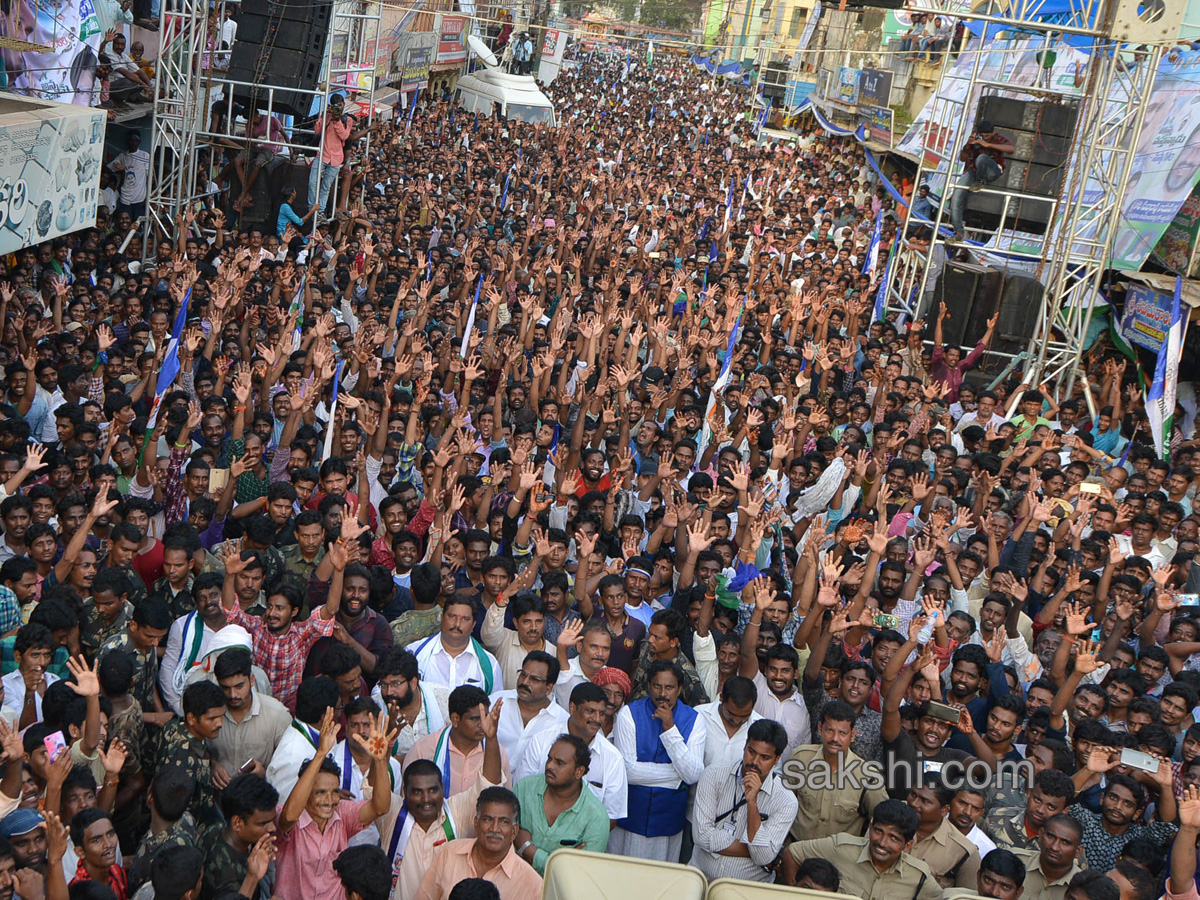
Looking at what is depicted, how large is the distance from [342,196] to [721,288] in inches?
211

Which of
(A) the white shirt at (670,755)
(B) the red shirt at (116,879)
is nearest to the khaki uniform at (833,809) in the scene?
(A) the white shirt at (670,755)

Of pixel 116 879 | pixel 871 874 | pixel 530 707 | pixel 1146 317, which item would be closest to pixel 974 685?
pixel 871 874

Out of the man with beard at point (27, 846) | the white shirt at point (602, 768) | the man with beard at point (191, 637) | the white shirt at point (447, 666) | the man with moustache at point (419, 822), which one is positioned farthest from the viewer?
the white shirt at point (447, 666)

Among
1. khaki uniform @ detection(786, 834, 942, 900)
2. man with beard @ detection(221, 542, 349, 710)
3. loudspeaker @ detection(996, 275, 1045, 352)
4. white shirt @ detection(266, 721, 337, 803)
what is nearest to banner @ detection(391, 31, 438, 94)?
loudspeaker @ detection(996, 275, 1045, 352)

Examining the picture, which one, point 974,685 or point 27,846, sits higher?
point 974,685

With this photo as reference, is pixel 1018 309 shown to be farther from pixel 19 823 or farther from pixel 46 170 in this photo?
pixel 19 823

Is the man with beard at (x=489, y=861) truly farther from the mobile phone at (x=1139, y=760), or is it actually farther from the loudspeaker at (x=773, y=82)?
the loudspeaker at (x=773, y=82)

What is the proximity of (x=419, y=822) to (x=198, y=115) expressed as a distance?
37.4 feet

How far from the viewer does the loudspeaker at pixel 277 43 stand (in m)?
14.1

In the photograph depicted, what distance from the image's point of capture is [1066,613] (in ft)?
19.2

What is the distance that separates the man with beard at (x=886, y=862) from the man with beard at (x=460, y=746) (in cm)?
118

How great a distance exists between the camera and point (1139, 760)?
176 inches

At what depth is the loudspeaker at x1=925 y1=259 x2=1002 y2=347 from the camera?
39.7 ft

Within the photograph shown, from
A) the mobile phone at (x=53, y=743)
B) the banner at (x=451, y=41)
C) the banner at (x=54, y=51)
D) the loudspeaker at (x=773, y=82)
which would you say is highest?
the loudspeaker at (x=773, y=82)
